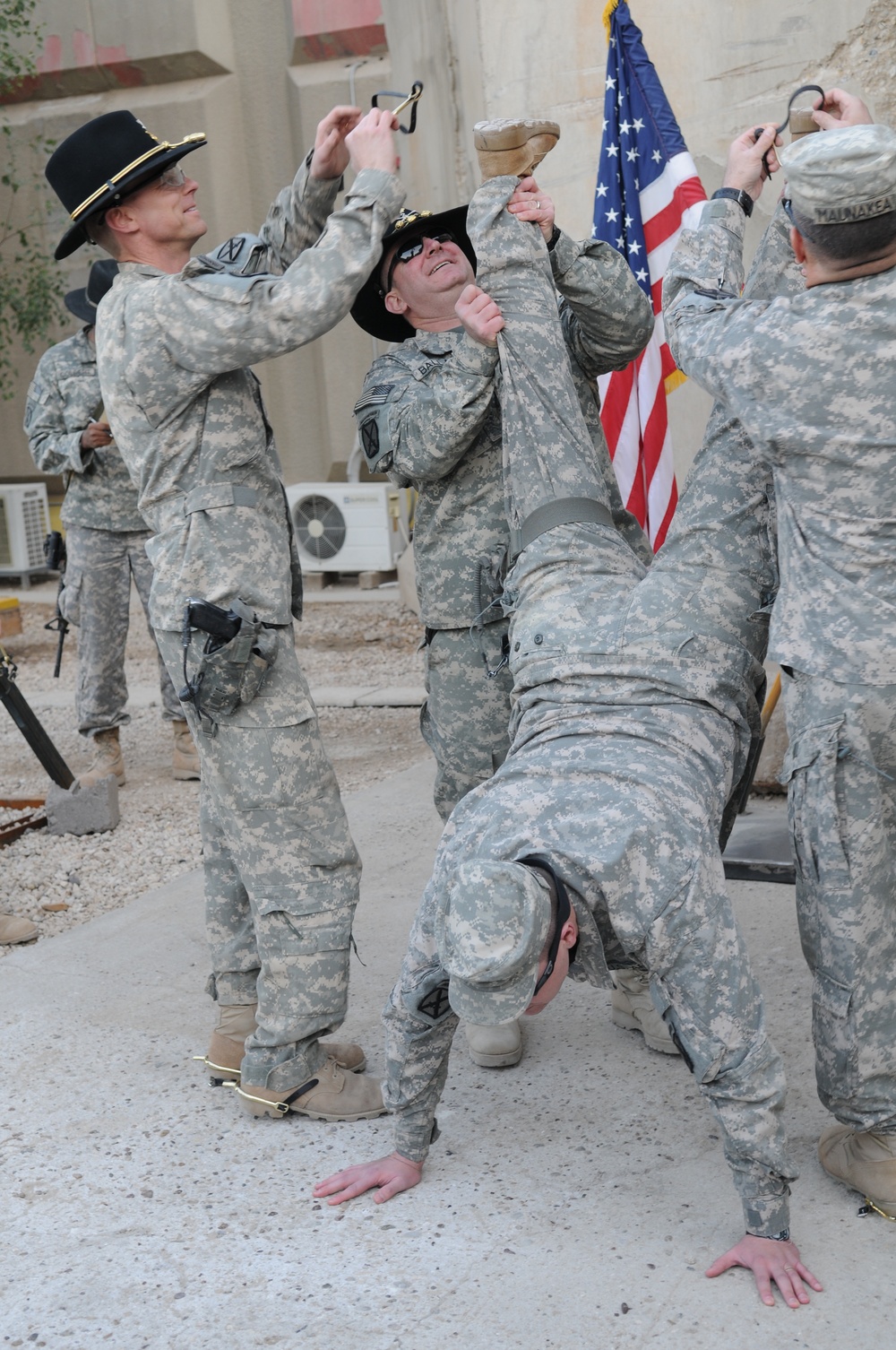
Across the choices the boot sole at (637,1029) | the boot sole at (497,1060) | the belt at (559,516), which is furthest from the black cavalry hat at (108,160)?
the boot sole at (637,1029)

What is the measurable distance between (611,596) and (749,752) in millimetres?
409

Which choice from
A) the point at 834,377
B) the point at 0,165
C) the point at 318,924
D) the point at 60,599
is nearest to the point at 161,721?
the point at 60,599

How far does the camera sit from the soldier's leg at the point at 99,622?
5891 millimetres

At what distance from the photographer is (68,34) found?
1116cm

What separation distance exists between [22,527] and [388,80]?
14.9 feet

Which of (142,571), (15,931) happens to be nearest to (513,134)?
(15,931)

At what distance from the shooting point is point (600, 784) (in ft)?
7.66

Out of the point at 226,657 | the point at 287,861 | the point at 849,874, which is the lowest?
the point at 287,861

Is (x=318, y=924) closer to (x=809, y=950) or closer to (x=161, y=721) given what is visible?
(x=809, y=950)

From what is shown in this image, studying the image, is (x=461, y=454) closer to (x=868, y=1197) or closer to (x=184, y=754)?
(x=868, y=1197)

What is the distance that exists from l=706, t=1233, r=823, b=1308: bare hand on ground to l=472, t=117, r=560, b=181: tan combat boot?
6.96ft

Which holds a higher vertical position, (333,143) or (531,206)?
(333,143)

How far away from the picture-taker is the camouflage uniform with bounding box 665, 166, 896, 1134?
2258mm

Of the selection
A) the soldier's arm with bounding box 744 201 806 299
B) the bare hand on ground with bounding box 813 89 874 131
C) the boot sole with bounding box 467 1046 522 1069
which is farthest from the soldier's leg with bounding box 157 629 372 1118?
the bare hand on ground with bounding box 813 89 874 131
